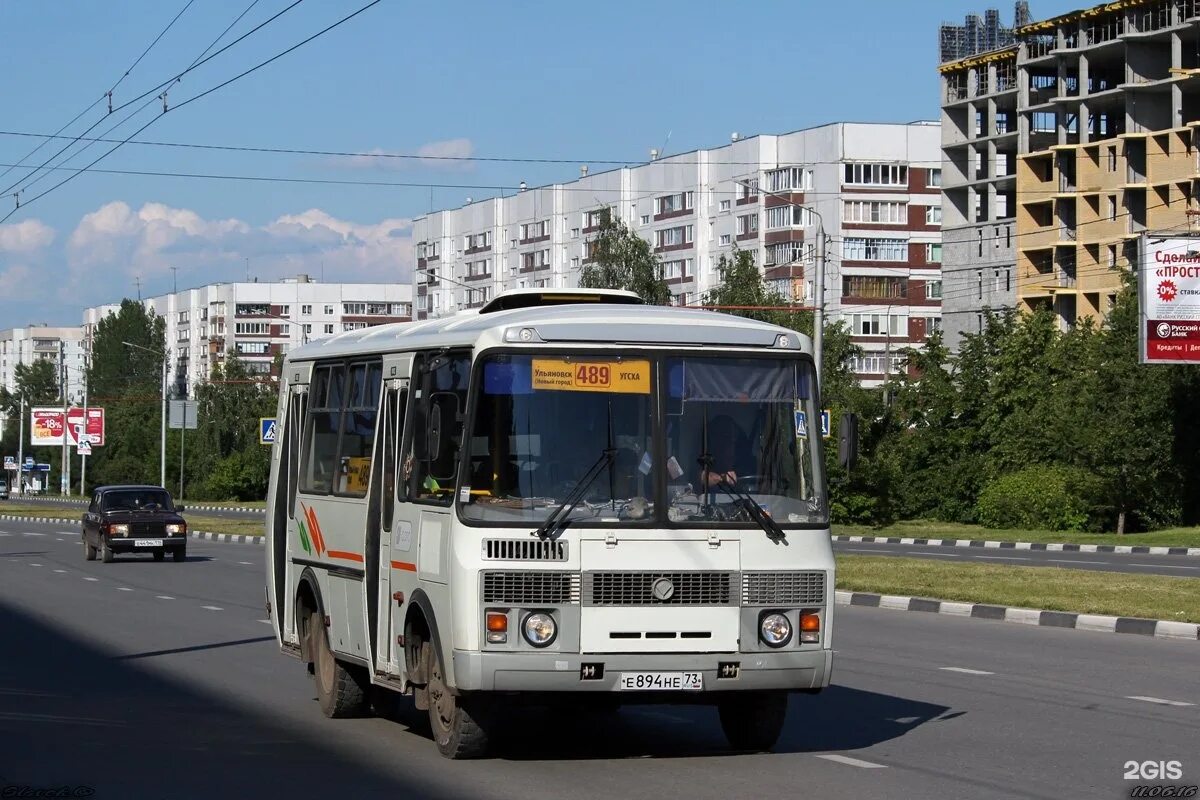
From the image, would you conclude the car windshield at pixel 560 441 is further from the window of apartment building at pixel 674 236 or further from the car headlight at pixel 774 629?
the window of apartment building at pixel 674 236

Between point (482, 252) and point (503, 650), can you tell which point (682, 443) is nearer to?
point (503, 650)

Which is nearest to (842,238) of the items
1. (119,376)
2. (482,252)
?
(482,252)

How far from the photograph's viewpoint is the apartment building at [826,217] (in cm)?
10556

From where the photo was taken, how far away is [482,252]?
137 metres

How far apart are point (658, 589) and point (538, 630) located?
0.67 metres

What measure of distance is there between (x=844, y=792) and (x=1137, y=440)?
4348 cm

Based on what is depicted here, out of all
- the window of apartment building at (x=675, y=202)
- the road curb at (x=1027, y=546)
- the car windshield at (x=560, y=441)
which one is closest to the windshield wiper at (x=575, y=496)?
the car windshield at (x=560, y=441)

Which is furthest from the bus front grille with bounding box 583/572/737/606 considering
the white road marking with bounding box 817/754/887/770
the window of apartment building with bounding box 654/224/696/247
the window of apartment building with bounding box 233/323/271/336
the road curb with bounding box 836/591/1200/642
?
the window of apartment building with bounding box 233/323/271/336

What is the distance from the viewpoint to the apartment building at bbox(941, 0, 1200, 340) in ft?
297

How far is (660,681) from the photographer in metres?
9.78

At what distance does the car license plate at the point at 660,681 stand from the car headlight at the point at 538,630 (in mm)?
428

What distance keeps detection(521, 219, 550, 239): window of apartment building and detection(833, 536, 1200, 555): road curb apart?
275 ft

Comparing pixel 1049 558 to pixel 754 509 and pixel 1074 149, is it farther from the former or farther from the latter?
pixel 1074 149

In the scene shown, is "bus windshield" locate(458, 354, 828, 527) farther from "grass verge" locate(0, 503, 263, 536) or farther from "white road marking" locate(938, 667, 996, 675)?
"grass verge" locate(0, 503, 263, 536)
